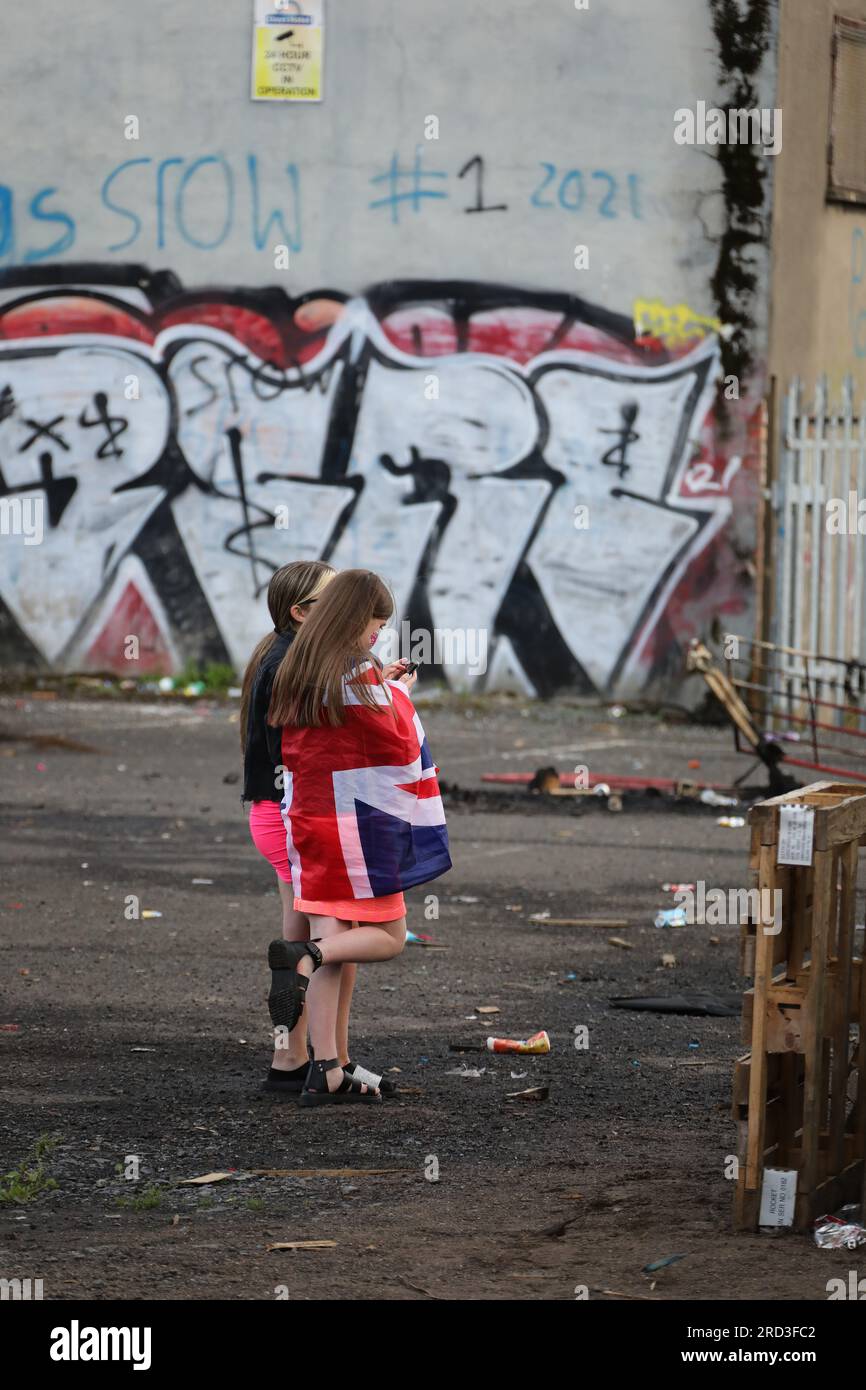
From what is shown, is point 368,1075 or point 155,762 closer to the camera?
point 368,1075

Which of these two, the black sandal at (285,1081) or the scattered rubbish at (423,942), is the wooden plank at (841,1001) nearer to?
the black sandal at (285,1081)

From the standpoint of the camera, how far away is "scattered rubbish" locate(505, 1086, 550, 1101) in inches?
233

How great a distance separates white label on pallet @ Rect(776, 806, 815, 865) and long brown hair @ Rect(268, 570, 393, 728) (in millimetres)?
1638

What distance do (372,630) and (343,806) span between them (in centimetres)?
53

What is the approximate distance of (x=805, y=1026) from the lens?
4.55 metres

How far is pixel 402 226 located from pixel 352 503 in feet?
8.07

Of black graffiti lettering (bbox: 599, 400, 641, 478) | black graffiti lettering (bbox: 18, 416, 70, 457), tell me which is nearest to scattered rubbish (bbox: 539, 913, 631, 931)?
Answer: black graffiti lettering (bbox: 599, 400, 641, 478)

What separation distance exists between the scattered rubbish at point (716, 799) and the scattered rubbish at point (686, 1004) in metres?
5.00

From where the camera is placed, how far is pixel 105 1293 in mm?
4137

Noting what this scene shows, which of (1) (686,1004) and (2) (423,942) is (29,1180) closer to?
(1) (686,1004)

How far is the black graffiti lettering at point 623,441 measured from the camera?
17.5 metres

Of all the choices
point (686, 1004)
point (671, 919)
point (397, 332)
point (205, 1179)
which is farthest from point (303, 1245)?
point (397, 332)
